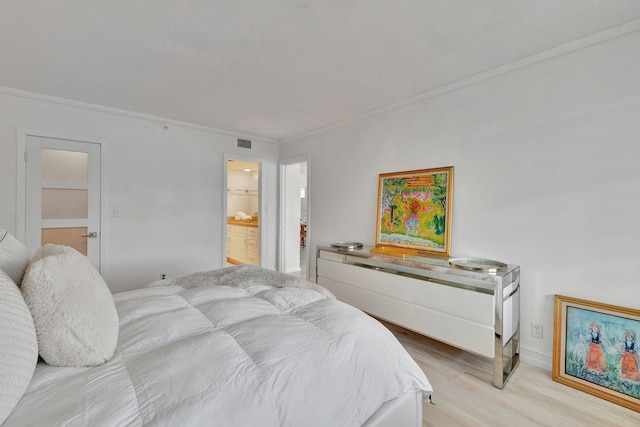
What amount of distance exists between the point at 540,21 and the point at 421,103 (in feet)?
4.05

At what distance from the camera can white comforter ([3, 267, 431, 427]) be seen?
2.72 feet

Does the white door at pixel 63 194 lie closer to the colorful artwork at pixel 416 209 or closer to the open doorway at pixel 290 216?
the open doorway at pixel 290 216

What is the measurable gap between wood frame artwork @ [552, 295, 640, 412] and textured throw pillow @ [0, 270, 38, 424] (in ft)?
9.63

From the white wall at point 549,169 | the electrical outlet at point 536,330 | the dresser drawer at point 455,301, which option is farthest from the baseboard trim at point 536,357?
the dresser drawer at point 455,301

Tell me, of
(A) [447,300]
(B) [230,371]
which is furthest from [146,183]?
(A) [447,300]

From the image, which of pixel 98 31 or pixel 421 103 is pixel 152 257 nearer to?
pixel 98 31

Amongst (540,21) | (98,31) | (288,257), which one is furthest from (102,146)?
(540,21)

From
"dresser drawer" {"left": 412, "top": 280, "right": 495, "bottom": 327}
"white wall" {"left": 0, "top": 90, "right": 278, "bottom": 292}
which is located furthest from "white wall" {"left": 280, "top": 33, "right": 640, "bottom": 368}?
"white wall" {"left": 0, "top": 90, "right": 278, "bottom": 292}

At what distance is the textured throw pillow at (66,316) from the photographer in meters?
0.94

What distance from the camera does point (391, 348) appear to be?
1.42 metres

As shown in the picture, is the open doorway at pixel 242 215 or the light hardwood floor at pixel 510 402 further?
the open doorway at pixel 242 215

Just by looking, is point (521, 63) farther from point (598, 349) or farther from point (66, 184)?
point (66, 184)

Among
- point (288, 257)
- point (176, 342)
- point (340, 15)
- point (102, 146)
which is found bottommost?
point (288, 257)

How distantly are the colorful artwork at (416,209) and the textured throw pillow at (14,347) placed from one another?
285 centimetres
